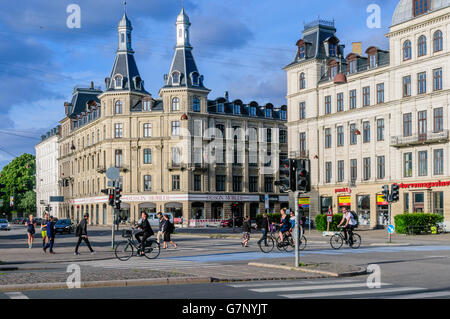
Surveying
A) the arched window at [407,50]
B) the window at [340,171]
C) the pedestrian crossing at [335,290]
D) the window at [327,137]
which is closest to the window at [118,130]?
the window at [327,137]

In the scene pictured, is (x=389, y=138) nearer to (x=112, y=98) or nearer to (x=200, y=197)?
(x=200, y=197)

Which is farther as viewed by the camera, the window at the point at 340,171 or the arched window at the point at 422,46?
the window at the point at 340,171

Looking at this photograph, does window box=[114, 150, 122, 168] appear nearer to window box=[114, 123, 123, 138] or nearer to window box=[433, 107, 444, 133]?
window box=[114, 123, 123, 138]

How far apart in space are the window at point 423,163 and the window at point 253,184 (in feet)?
112

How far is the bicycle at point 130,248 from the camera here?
75.5 feet

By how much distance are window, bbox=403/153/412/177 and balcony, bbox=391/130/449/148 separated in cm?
103

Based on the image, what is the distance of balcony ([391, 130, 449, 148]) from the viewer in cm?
4906

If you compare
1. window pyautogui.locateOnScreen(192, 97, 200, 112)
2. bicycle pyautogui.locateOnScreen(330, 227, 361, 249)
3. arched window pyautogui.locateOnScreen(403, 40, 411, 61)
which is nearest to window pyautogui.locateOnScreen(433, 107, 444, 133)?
arched window pyautogui.locateOnScreen(403, 40, 411, 61)

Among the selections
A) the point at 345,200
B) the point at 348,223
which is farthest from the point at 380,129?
the point at 348,223

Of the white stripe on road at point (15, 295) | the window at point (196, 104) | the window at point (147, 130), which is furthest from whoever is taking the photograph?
the window at point (147, 130)

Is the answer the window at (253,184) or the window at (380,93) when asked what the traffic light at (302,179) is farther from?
the window at (253,184)

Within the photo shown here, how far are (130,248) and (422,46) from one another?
36.7 metres

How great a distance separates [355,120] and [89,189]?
4673 cm
